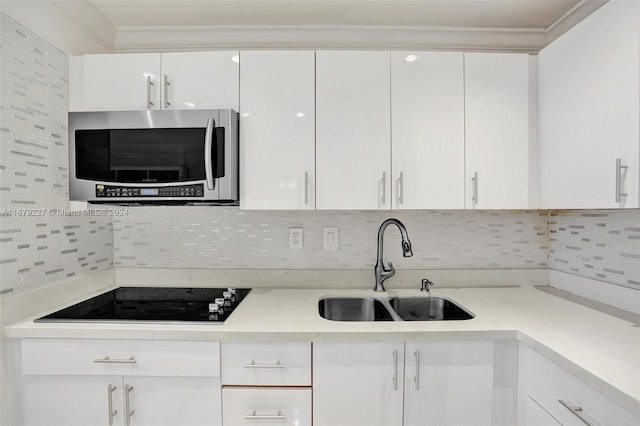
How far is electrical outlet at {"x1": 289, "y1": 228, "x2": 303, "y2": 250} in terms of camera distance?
185 cm

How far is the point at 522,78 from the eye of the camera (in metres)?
1.54

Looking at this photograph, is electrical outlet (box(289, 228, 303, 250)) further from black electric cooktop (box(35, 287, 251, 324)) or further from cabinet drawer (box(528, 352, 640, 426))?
cabinet drawer (box(528, 352, 640, 426))

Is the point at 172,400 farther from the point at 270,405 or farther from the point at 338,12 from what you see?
the point at 338,12

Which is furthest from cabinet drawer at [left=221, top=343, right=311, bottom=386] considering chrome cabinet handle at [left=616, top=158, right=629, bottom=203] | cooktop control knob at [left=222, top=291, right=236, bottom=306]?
chrome cabinet handle at [left=616, top=158, right=629, bottom=203]

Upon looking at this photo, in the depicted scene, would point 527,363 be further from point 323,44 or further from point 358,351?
point 323,44

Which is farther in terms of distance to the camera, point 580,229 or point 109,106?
point 580,229

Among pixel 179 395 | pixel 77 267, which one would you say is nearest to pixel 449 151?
pixel 179 395

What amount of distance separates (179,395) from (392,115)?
4.85 ft

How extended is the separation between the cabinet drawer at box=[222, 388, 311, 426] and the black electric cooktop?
288 mm

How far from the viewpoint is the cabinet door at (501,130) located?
1.54m

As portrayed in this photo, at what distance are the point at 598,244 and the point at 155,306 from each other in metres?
2.13

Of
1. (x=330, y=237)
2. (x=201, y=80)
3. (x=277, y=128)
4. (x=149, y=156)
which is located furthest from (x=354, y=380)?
(x=201, y=80)

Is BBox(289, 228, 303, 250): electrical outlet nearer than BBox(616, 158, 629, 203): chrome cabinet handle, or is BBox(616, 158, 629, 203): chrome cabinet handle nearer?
BBox(616, 158, 629, 203): chrome cabinet handle

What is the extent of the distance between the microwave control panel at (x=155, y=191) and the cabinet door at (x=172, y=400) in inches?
29.0
